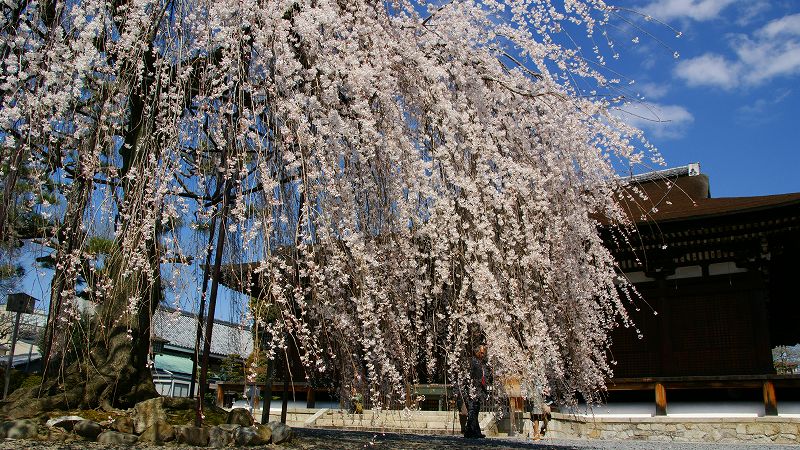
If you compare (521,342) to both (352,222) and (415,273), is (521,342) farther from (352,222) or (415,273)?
(352,222)

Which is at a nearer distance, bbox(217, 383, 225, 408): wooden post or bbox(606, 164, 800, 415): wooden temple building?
bbox(606, 164, 800, 415): wooden temple building

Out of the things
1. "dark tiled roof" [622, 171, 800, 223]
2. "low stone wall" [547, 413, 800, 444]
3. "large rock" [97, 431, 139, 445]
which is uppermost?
"dark tiled roof" [622, 171, 800, 223]

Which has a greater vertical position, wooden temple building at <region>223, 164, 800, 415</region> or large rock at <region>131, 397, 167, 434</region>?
wooden temple building at <region>223, 164, 800, 415</region>

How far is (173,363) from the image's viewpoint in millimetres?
26172

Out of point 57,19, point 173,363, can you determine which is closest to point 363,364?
point 57,19

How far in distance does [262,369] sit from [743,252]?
46.6ft

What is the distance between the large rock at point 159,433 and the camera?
480 cm

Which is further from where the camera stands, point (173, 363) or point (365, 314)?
point (173, 363)

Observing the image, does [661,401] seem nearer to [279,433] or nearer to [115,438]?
[279,433]

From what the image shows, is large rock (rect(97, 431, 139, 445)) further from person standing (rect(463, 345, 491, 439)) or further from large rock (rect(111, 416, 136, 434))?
person standing (rect(463, 345, 491, 439))

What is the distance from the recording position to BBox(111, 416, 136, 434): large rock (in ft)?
16.1

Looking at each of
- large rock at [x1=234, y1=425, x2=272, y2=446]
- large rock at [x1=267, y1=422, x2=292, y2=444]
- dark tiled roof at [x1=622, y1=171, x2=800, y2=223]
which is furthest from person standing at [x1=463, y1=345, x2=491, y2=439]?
dark tiled roof at [x1=622, y1=171, x2=800, y2=223]

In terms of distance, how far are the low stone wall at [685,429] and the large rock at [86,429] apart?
745cm

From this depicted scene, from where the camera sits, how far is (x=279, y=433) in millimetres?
5367
